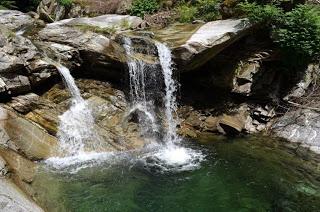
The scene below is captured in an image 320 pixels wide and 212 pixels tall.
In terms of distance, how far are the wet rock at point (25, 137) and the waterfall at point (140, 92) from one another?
10.0 ft

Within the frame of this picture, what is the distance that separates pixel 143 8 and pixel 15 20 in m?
5.26

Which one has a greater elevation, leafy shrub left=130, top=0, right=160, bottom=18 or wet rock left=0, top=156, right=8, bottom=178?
leafy shrub left=130, top=0, right=160, bottom=18

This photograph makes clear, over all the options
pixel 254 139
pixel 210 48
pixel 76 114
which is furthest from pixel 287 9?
pixel 76 114

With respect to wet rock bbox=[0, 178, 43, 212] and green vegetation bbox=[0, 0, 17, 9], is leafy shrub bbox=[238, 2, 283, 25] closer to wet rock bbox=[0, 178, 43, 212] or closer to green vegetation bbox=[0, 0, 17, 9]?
wet rock bbox=[0, 178, 43, 212]

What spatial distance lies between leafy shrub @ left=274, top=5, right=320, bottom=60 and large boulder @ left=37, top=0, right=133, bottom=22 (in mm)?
7669

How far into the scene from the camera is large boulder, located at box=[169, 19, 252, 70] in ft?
41.0

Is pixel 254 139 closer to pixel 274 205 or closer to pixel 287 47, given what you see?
pixel 287 47

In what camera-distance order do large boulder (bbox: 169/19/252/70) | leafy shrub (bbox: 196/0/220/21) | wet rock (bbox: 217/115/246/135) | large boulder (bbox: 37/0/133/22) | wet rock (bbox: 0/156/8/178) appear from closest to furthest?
wet rock (bbox: 0/156/8/178), large boulder (bbox: 169/19/252/70), wet rock (bbox: 217/115/246/135), leafy shrub (bbox: 196/0/220/21), large boulder (bbox: 37/0/133/22)

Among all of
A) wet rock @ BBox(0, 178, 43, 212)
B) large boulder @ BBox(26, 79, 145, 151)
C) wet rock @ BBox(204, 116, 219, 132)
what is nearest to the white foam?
large boulder @ BBox(26, 79, 145, 151)

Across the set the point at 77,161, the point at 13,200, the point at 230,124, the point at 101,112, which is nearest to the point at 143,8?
the point at 101,112

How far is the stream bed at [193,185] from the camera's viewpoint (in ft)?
29.7

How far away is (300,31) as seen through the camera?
1288 cm

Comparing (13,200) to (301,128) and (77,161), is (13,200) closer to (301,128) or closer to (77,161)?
(77,161)

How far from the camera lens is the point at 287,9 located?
44.4 feet
